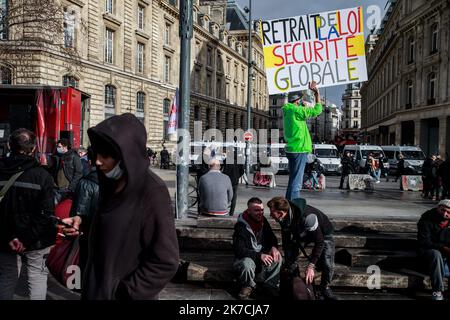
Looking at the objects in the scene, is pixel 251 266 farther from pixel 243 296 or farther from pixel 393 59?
pixel 393 59

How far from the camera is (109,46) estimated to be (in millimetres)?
33125

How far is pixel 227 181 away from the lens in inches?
308

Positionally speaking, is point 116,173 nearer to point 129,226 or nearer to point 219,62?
point 129,226

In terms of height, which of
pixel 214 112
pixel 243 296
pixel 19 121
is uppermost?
pixel 214 112

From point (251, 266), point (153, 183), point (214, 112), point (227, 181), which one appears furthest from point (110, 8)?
point (153, 183)

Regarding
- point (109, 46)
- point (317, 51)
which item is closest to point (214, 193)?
point (317, 51)

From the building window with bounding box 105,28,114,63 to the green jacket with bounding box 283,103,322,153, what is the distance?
1157 inches

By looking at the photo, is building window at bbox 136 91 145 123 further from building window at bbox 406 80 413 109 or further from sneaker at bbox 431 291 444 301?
sneaker at bbox 431 291 444 301

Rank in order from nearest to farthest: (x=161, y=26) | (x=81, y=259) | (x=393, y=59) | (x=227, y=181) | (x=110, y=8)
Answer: (x=81, y=259)
(x=227, y=181)
(x=110, y=8)
(x=161, y=26)
(x=393, y=59)

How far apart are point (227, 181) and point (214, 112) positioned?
48.2 metres

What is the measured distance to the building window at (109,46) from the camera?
3268 cm

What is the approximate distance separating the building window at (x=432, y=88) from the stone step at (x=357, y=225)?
32.5 meters

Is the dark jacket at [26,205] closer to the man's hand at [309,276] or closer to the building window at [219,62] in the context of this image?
the man's hand at [309,276]

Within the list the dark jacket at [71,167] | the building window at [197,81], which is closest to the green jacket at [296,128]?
the dark jacket at [71,167]
